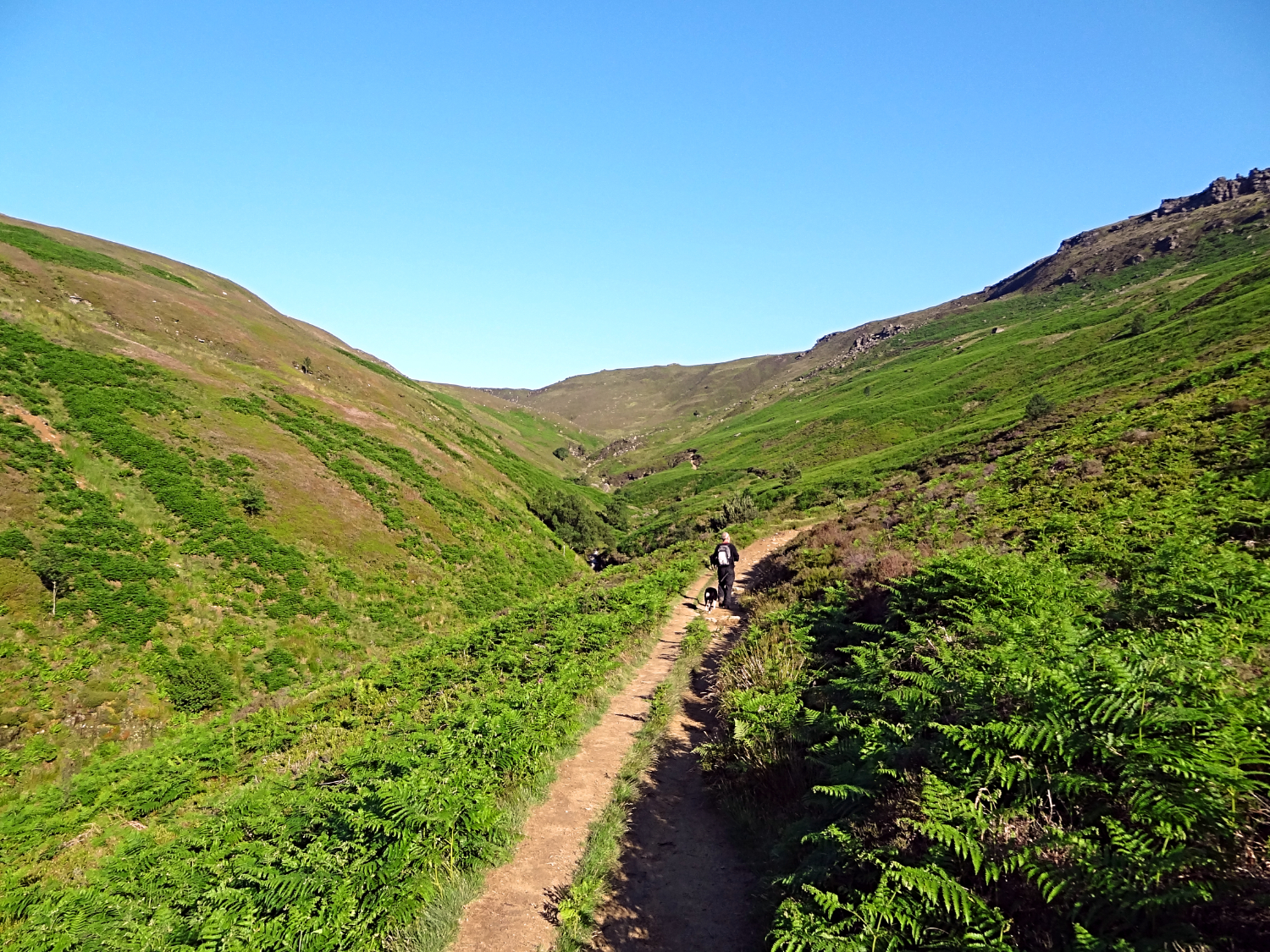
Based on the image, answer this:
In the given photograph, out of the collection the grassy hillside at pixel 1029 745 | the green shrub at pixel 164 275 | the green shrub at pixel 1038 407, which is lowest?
the grassy hillside at pixel 1029 745

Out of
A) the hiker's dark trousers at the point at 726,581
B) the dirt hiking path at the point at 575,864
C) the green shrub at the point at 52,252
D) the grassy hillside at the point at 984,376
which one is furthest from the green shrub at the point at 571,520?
the green shrub at the point at 52,252

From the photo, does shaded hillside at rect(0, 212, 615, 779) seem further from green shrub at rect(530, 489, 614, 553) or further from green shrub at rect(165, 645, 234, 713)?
green shrub at rect(530, 489, 614, 553)

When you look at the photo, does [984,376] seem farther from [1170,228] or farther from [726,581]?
[1170,228]

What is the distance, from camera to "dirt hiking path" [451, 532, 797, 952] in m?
6.23

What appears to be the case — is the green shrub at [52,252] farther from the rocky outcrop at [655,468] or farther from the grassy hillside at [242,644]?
the rocky outcrop at [655,468]

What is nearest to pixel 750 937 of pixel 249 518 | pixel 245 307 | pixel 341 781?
pixel 341 781

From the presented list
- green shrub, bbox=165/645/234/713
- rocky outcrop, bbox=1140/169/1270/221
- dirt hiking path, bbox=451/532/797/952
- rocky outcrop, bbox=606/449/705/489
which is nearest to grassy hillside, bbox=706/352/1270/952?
dirt hiking path, bbox=451/532/797/952

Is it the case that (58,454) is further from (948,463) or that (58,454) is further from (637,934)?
(948,463)

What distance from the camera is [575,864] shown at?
7484 millimetres

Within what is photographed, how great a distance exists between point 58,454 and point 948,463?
44187mm

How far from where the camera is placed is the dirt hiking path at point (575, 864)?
6230 millimetres

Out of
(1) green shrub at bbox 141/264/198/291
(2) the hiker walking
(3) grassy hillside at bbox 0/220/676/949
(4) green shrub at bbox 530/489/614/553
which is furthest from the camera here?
(1) green shrub at bbox 141/264/198/291

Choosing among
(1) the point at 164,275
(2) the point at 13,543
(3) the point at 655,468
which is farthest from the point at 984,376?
(1) the point at 164,275

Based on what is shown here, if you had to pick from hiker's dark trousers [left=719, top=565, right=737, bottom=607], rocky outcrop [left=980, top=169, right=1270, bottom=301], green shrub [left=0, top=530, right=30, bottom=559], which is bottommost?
hiker's dark trousers [left=719, top=565, right=737, bottom=607]
